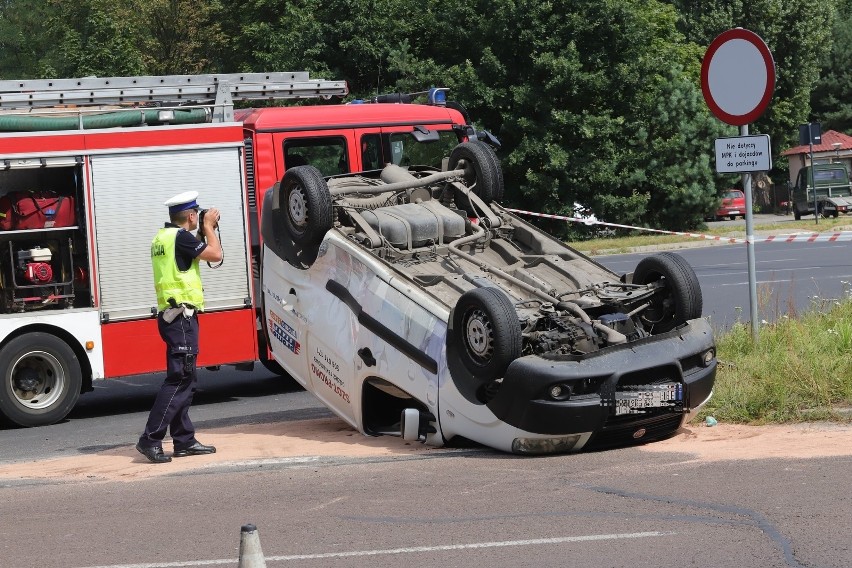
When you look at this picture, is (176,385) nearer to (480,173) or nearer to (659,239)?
(480,173)

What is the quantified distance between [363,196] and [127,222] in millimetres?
3005

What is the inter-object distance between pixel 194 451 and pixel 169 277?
4.17 feet

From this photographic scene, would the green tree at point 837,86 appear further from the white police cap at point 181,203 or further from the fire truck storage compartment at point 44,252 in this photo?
the white police cap at point 181,203

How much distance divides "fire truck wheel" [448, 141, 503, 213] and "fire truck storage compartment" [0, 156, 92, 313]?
12.5 ft

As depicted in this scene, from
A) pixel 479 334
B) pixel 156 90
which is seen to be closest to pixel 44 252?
pixel 156 90

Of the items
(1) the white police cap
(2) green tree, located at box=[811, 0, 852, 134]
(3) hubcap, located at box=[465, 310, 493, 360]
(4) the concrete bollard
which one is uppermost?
(2) green tree, located at box=[811, 0, 852, 134]

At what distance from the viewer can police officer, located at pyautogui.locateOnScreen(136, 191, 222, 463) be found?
8984mm

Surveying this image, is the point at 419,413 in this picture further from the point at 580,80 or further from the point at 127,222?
the point at 580,80

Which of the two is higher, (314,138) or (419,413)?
(314,138)

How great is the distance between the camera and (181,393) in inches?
358

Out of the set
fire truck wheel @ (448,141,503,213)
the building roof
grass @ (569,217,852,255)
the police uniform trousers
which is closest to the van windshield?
fire truck wheel @ (448,141,503,213)

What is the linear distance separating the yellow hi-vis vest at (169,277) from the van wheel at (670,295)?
3213 millimetres

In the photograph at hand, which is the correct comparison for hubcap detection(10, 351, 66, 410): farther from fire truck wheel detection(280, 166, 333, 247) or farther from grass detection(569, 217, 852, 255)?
grass detection(569, 217, 852, 255)

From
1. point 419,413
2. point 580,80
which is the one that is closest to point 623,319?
point 419,413
